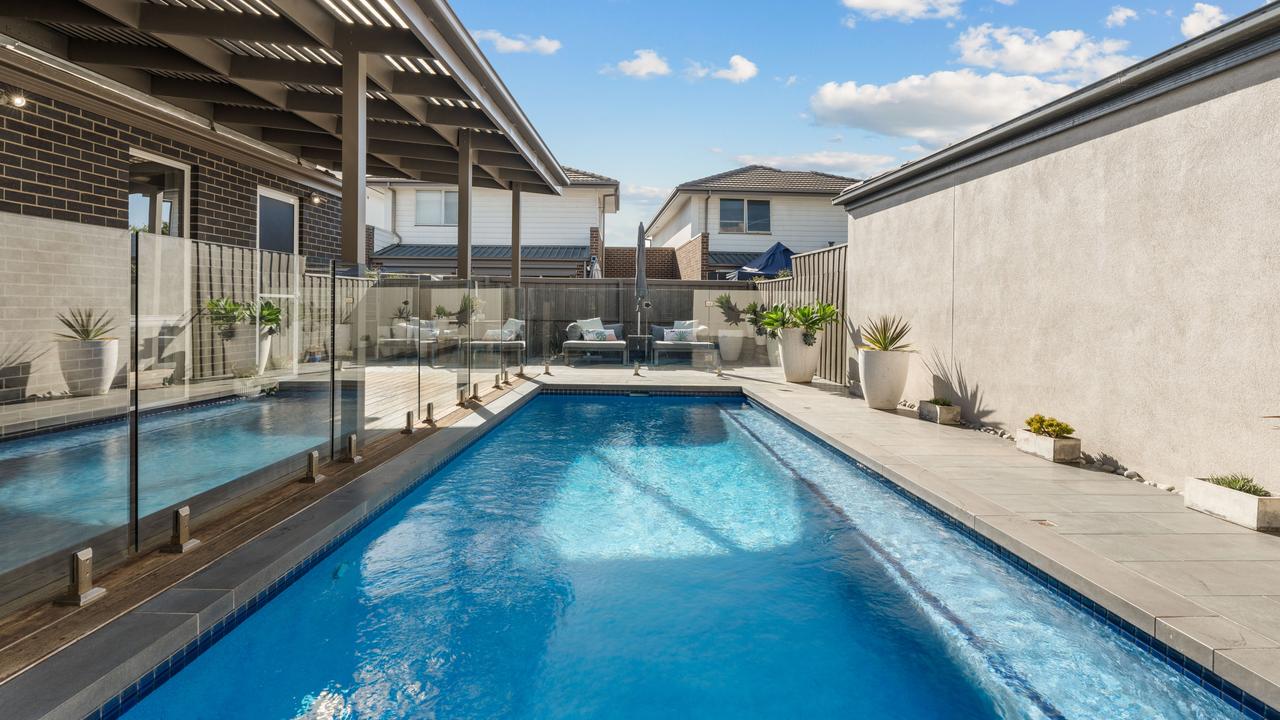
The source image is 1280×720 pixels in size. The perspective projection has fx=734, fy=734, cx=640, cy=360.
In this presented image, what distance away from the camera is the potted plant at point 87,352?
8.97 feet

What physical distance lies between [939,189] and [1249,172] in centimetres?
362

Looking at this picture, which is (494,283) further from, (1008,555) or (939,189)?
(1008,555)

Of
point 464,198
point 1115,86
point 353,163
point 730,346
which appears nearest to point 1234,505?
point 1115,86

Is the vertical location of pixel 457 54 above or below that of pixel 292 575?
above

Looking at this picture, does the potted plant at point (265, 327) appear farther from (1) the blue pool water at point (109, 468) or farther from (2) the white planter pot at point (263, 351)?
(1) the blue pool water at point (109, 468)

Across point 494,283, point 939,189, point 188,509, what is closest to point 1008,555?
point 188,509

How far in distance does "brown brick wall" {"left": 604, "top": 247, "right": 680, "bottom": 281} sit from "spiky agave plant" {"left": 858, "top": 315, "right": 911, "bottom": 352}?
40.0ft

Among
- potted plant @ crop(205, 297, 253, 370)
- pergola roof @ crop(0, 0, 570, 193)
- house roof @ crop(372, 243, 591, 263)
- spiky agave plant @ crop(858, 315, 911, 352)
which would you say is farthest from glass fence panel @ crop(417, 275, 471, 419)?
house roof @ crop(372, 243, 591, 263)

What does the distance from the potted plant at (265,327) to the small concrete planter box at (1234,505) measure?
17.6 feet

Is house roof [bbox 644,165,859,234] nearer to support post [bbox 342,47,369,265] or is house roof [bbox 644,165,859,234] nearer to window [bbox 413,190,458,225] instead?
window [bbox 413,190,458,225]

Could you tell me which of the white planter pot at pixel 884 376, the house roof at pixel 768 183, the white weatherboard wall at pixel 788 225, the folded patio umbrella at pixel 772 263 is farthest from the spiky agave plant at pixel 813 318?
the house roof at pixel 768 183

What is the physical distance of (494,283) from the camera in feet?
32.3

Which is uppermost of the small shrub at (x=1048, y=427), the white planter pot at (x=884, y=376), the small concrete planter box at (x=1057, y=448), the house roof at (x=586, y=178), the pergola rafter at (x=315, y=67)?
the house roof at (x=586, y=178)

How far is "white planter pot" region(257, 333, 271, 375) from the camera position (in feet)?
13.6
